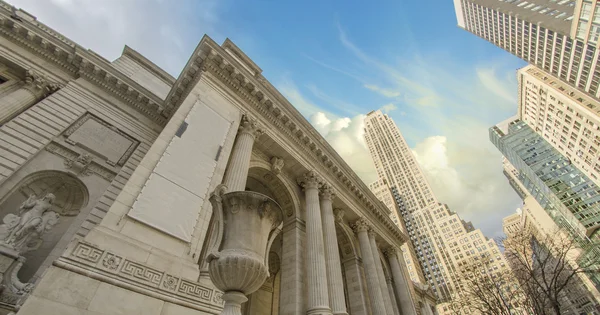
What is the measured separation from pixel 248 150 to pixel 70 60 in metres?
11.5

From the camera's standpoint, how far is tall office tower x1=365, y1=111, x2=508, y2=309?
86938 mm

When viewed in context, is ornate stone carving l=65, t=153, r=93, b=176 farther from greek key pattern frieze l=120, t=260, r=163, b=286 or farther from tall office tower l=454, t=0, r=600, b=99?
tall office tower l=454, t=0, r=600, b=99

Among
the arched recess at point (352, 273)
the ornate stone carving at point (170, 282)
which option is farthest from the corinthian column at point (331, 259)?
the ornate stone carving at point (170, 282)

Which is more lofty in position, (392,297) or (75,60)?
(75,60)

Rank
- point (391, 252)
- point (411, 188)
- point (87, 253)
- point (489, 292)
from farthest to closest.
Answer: point (411, 188), point (391, 252), point (489, 292), point (87, 253)

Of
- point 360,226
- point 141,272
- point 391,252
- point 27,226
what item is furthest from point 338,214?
point 27,226

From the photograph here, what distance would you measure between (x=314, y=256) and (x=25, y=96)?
16.2 meters

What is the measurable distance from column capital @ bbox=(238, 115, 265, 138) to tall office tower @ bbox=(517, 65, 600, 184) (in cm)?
6635

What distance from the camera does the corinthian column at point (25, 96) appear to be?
1121 cm

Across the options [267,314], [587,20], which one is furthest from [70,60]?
[587,20]

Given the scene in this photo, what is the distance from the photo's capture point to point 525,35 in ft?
202

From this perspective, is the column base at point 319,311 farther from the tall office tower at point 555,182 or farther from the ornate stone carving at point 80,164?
the tall office tower at point 555,182

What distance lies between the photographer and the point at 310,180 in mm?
17016

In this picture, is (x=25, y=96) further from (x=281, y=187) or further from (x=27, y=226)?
(x=281, y=187)
